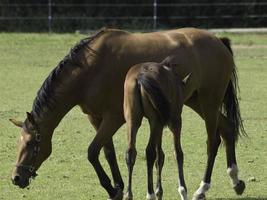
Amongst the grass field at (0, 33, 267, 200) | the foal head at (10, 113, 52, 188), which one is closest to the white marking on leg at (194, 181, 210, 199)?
the grass field at (0, 33, 267, 200)

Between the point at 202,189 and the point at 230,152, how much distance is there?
2.57 feet

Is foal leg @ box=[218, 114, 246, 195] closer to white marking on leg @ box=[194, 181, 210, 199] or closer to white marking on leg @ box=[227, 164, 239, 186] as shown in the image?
white marking on leg @ box=[227, 164, 239, 186]

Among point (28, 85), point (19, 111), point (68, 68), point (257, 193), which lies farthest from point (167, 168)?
point (28, 85)

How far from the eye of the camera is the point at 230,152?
8.66 metres

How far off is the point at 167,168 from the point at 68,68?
89.8 inches

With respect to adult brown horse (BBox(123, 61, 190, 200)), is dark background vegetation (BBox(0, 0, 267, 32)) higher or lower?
lower

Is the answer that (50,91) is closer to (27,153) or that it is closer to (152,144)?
(27,153)

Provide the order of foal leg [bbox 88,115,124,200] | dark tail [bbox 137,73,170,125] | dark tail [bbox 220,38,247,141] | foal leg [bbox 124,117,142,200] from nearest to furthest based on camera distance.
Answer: dark tail [bbox 137,73,170,125]
foal leg [bbox 124,117,142,200]
foal leg [bbox 88,115,124,200]
dark tail [bbox 220,38,247,141]

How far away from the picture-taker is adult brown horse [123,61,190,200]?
6.95 metres

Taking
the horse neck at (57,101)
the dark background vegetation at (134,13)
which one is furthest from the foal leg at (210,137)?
the dark background vegetation at (134,13)

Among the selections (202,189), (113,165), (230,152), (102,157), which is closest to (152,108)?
(113,165)

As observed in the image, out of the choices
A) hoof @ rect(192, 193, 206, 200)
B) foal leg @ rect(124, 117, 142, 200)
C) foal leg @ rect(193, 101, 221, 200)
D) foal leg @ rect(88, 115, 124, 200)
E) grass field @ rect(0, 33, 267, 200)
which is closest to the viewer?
foal leg @ rect(124, 117, 142, 200)

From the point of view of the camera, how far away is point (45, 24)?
31078 mm

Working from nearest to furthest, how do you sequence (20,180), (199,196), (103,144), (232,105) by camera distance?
(20,180)
(103,144)
(199,196)
(232,105)
